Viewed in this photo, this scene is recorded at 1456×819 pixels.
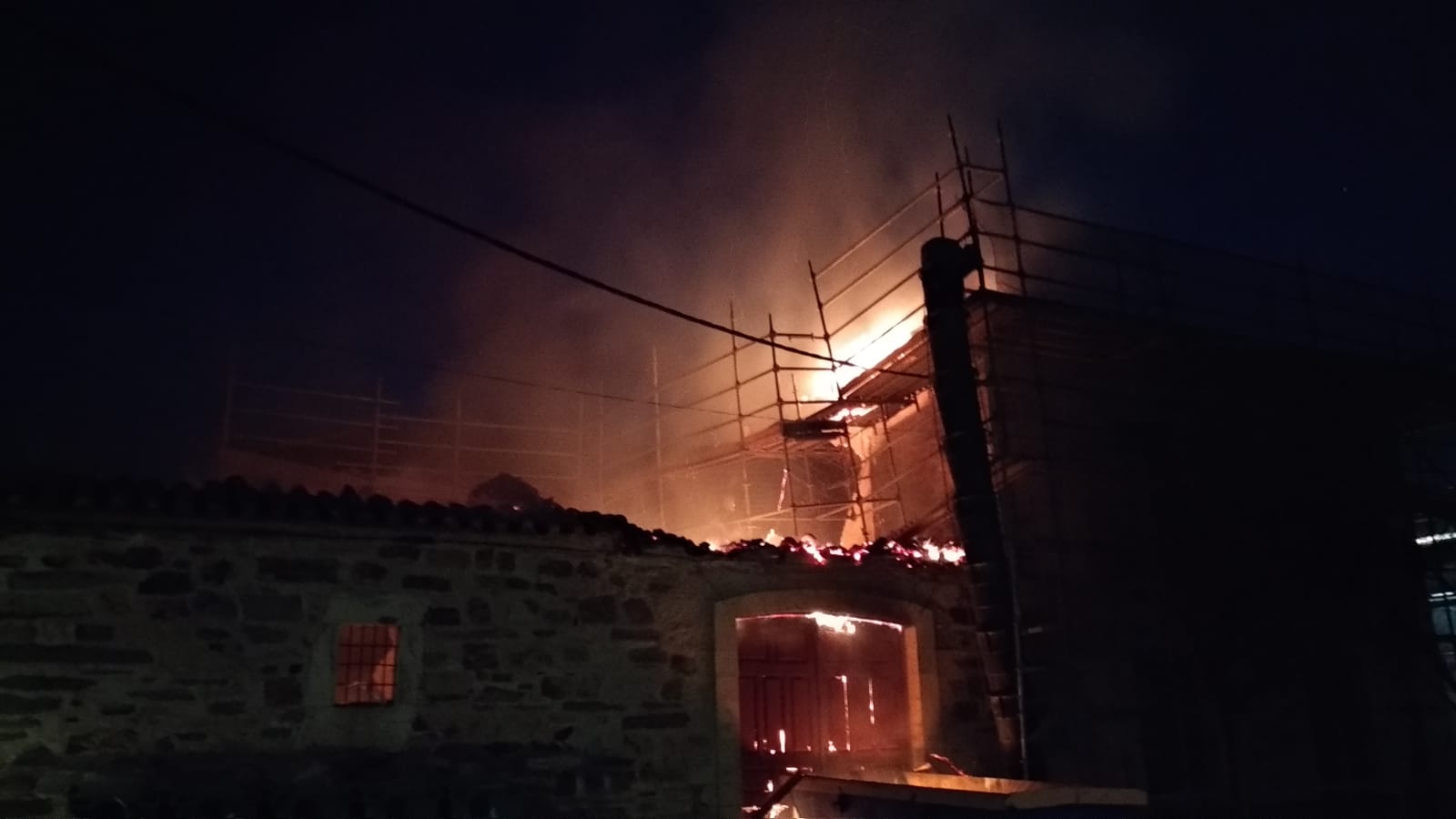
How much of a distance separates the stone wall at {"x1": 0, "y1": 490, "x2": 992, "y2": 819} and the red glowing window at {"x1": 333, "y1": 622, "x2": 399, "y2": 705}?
0.12 m

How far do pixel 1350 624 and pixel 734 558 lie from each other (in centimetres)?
908

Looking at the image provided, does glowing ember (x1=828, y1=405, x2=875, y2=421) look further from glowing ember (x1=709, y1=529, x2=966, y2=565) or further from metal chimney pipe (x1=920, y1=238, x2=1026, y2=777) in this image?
glowing ember (x1=709, y1=529, x2=966, y2=565)

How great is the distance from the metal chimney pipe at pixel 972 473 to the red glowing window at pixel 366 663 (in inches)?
235

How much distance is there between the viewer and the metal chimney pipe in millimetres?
10078

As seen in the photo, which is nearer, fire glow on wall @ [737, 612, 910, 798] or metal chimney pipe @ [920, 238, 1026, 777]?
fire glow on wall @ [737, 612, 910, 798]

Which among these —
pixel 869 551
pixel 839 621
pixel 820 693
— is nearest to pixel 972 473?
pixel 869 551

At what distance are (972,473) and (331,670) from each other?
6.79 meters

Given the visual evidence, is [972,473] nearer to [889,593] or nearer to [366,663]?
[889,593]

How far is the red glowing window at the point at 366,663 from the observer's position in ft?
25.6

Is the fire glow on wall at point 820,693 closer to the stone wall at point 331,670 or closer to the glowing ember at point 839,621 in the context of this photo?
the glowing ember at point 839,621

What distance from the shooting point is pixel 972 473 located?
35.2ft

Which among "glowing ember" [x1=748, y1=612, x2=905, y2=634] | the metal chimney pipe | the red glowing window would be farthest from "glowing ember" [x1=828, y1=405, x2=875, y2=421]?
the red glowing window

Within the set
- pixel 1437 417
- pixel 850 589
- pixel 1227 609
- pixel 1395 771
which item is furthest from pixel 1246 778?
pixel 1437 417

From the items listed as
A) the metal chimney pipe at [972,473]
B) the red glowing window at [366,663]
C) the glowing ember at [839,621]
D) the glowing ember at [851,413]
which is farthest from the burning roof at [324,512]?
the glowing ember at [851,413]
